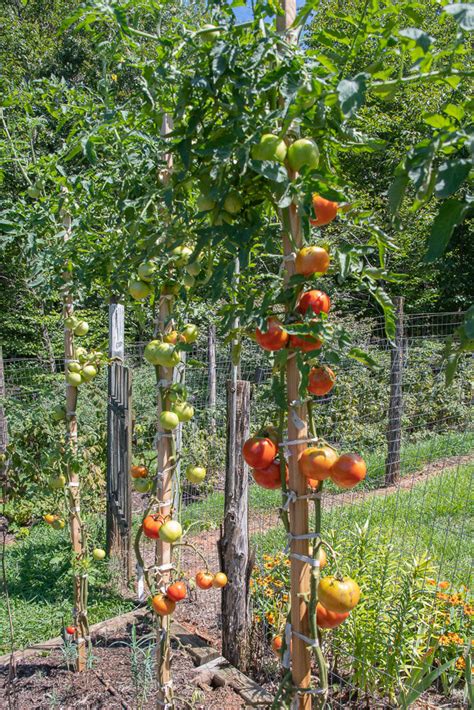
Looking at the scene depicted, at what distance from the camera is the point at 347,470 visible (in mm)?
1044

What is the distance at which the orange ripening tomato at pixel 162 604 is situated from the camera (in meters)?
1.67

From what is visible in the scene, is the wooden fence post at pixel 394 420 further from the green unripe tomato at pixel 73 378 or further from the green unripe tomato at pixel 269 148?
the green unripe tomato at pixel 269 148

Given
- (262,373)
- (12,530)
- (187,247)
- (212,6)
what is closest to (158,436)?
(187,247)

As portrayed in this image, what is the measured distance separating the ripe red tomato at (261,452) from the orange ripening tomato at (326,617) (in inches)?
12.3

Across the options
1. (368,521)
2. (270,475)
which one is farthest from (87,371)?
(368,521)

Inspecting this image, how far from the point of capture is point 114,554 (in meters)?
3.74

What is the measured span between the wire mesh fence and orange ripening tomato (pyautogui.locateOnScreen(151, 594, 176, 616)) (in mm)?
319

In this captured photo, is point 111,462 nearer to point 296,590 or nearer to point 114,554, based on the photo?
point 114,554

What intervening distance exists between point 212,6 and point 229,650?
2549 millimetres

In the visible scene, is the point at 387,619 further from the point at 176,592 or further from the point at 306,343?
the point at 306,343

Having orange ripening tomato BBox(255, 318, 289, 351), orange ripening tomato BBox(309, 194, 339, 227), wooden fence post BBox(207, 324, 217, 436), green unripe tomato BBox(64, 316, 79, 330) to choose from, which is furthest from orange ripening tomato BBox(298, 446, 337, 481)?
wooden fence post BBox(207, 324, 217, 436)

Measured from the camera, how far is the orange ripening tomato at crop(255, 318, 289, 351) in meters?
1.08

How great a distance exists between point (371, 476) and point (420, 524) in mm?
1243

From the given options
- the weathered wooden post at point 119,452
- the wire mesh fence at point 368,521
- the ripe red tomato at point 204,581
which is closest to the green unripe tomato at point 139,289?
the wire mesh fence at point 368,521
